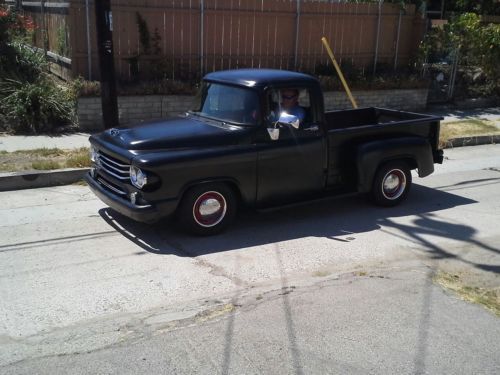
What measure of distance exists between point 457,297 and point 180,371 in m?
2.64

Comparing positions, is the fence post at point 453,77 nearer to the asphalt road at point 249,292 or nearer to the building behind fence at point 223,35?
the building behind fence at point 223,35

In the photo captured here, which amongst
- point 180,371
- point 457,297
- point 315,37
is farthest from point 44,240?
point 315,37

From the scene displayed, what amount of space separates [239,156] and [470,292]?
2.65 meters

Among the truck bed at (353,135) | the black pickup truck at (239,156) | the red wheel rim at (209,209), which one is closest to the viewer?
the black pickup truck at (239,156)

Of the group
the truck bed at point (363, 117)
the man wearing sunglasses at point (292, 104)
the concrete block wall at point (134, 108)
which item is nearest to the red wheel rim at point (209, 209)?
the man wearing sunglasses at point (292, 104)

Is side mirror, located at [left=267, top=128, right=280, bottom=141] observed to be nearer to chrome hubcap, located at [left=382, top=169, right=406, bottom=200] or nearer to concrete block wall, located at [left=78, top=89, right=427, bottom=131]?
chrome hubcap, located at [left=382, top=169, right=406, bottom=200]

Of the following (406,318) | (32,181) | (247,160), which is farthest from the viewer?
(32,181)

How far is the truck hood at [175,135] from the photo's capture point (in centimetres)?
589

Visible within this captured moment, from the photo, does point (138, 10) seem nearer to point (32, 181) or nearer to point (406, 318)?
point (32, 181)

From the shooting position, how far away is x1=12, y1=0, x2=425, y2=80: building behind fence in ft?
39.0

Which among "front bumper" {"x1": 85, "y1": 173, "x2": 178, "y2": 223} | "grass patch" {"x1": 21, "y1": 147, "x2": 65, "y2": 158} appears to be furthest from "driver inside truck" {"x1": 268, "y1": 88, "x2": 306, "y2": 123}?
"grass patch" {"x1": 21, "y1": 147, "x2": 65, "y2": 158}

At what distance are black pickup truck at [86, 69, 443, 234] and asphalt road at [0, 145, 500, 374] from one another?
40 cm

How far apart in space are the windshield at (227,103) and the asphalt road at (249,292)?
4.26ft

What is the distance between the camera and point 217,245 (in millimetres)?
5996
